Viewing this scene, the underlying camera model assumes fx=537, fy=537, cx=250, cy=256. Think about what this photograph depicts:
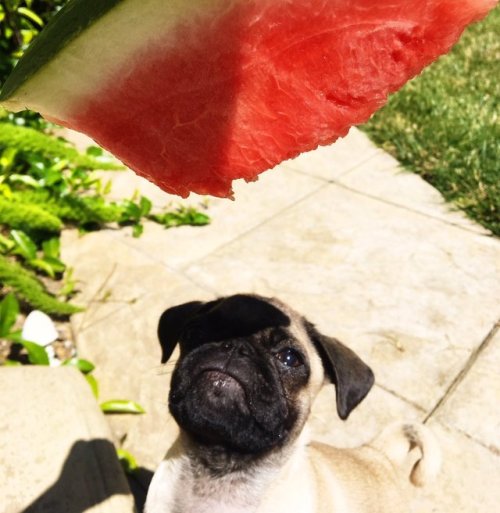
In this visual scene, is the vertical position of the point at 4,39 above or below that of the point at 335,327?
above

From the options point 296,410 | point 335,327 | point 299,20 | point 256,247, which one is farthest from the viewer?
point 256,247

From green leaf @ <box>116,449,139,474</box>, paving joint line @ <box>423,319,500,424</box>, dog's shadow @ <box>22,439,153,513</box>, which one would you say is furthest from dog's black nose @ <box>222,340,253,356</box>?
paving joint line @ <box>423,319,500,424</box>

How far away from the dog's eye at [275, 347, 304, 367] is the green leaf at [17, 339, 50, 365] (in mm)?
1728

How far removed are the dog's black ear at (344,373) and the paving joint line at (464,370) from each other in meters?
0.90

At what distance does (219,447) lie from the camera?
2602mm

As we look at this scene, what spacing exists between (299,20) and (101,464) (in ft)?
7.88

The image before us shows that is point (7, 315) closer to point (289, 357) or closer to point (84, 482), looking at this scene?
point (84, 482)

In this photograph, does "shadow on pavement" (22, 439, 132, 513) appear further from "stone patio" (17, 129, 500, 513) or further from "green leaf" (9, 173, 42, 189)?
"green leaf" (9, 173, 42, 189)

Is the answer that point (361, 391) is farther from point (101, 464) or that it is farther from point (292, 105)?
point (292, 105)

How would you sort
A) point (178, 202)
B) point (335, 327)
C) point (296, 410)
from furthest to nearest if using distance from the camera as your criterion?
point (178, 202), point (335, 327), point (296, 410)

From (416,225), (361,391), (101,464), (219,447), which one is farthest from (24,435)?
(416,225)

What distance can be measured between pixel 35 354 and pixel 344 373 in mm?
2036

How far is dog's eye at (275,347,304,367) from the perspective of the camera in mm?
2660

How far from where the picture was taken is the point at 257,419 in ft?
7.86
